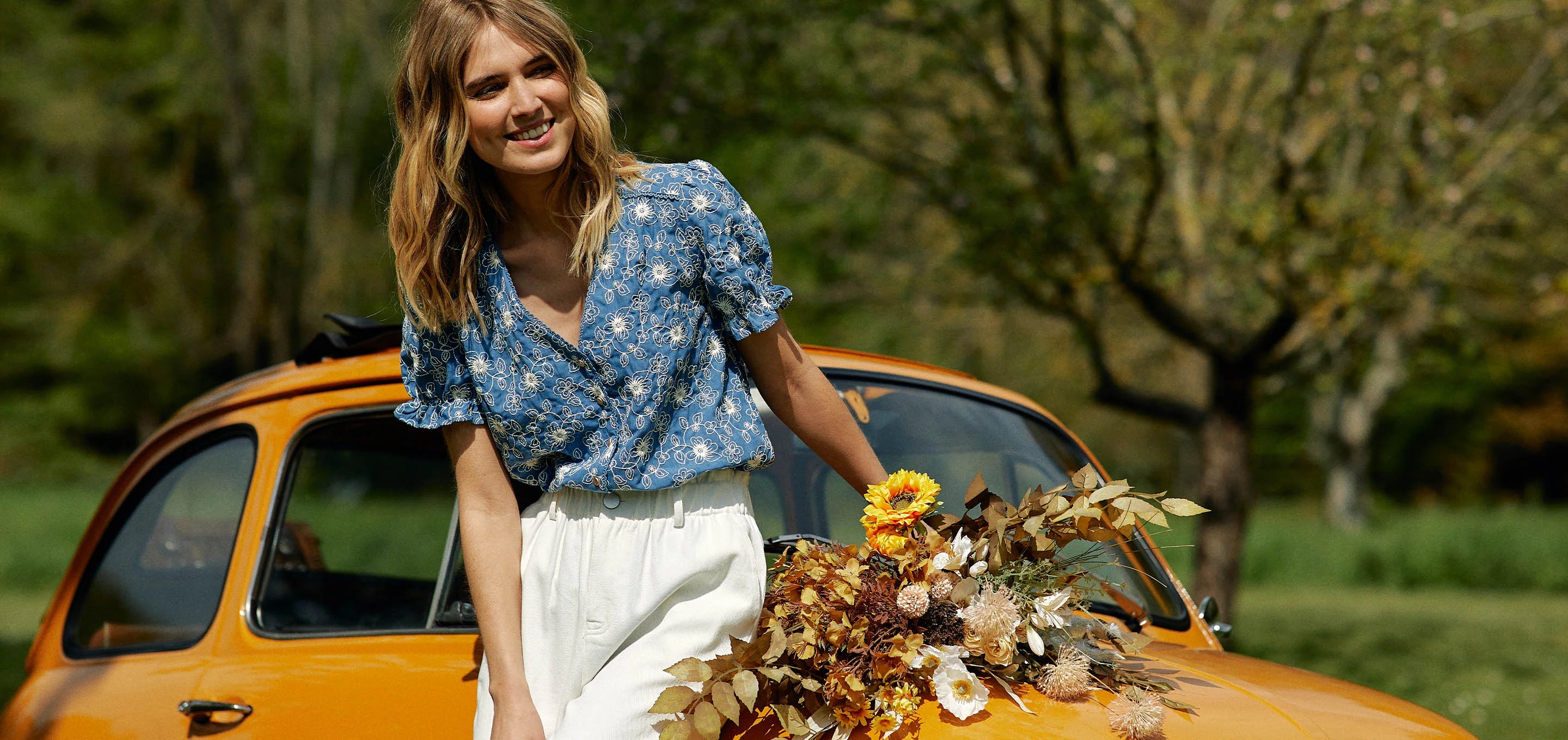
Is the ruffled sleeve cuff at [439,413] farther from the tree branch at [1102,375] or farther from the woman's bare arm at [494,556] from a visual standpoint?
the tree branch at [1102,375]

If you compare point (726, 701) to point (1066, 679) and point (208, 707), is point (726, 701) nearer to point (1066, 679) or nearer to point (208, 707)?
point (1066, 679)

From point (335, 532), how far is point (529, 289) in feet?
6.46

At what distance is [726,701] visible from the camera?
2.09 meters

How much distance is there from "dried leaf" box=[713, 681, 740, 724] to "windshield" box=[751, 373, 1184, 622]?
87cm

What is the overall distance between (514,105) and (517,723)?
1011mm

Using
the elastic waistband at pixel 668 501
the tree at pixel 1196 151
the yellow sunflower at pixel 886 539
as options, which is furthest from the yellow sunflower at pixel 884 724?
the tree at pixel 1196 151

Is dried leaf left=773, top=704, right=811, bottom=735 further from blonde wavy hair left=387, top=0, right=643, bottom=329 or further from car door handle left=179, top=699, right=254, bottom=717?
car door handle left=179, top=699, right=254, bottom=717

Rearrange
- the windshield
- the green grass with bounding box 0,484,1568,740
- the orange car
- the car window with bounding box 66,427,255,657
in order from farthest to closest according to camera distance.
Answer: the green grass with bounding box 0,484,1568,740, the car window with bounding box 66,427,255,657, the windshield, the orange car

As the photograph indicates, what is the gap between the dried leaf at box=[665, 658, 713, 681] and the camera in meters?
2.13

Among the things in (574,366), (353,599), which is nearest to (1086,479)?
(574,366)

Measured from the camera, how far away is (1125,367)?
48.8 feet

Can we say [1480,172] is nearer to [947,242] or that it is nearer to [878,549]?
[947,242]

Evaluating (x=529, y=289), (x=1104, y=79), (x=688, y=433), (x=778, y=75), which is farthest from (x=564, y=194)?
(x=1104, y=79)

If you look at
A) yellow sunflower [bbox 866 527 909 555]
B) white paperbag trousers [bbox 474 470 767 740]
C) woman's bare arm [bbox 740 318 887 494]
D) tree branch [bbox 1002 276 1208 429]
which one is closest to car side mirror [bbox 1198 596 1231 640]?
woman's bare arm [bbox 740 318 887 494]
